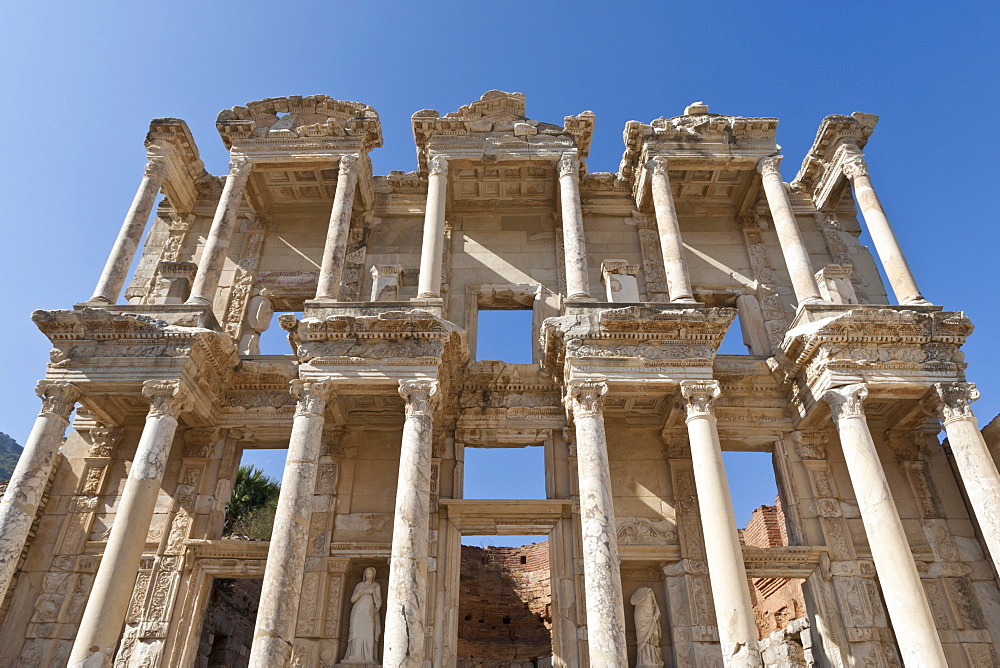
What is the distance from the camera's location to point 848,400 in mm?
11898

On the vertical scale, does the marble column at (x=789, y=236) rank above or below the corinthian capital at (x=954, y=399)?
above

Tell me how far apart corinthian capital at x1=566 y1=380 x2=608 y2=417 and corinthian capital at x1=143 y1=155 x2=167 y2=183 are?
11.1 meters

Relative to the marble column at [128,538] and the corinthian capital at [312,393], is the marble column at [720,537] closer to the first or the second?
the corinthian capital at [312,393]

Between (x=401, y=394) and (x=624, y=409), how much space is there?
4.85 m

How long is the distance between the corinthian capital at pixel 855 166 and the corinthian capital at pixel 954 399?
5841 millimetres

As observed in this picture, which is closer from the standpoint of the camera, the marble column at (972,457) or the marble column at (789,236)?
the marble column at (972,457)

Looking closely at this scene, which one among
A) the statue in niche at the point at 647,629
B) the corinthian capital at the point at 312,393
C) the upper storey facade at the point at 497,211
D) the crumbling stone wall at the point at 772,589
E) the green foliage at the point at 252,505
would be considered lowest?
the statue in niche at the point at 647,629

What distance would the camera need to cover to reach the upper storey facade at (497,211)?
50.8 ft

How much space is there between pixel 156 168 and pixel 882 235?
1664 cm

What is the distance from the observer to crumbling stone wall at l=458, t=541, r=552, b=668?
64.3 ft

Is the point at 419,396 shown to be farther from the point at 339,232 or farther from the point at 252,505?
the point at 252,505

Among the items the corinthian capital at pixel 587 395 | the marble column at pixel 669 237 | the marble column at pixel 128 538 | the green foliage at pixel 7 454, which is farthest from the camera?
the green foliage at pixel 7 454

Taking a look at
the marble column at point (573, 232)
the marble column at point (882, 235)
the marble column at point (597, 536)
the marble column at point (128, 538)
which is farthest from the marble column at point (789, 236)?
the marble column at point (128, 538)

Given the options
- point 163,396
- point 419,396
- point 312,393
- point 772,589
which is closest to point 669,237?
point 419,396
